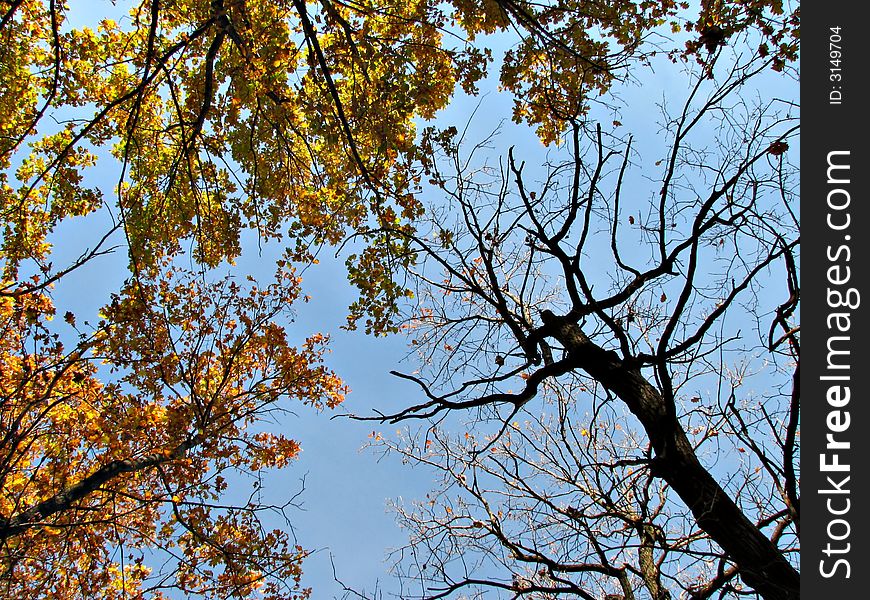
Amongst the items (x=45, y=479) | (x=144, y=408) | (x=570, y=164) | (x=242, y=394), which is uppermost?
(x=570, y=164)

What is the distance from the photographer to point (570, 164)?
14.3 feet

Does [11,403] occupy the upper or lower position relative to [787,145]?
lower

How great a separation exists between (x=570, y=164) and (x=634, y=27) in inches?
68.1

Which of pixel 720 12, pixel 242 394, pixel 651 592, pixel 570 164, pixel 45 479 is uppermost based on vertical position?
pixel 720 12

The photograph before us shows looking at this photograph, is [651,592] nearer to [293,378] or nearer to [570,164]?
[570,164]

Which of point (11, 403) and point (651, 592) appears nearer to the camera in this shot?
point (651, 592)

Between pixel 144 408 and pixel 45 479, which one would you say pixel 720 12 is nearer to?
pixel 144 408


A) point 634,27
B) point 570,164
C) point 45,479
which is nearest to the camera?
point 570,164

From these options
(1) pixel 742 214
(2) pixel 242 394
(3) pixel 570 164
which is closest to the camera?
(1) pixel 742 214
